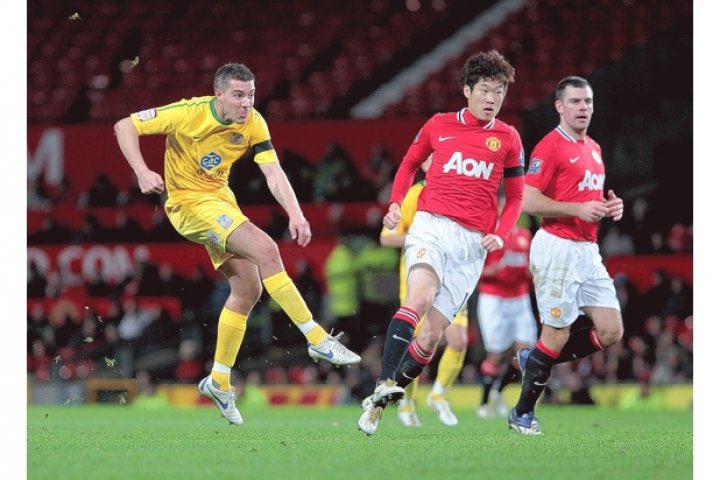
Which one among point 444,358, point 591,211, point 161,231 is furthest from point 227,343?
point 161,231

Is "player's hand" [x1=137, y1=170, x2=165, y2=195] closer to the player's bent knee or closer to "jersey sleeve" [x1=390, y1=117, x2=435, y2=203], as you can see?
"jersey sleeve" [x1=390, y1=117, x2=435, y2=203]

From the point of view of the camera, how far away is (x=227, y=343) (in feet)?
24.6

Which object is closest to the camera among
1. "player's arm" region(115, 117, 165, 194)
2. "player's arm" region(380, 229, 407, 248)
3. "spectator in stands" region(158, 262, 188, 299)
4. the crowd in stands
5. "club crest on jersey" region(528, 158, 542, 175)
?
"player's arm" region(115, 117, 165, 194)

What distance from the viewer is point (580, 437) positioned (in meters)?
7.26

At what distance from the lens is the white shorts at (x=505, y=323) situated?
1007 cm

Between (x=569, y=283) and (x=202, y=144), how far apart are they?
2.25 metres

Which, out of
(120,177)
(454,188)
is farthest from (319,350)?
(120,177)

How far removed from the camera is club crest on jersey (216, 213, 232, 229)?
7.03 m

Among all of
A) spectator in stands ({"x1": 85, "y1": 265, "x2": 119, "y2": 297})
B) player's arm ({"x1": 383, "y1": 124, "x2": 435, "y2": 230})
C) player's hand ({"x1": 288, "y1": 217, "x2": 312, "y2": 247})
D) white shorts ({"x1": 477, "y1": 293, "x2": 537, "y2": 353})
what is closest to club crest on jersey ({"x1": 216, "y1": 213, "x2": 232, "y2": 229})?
player's hand ({"x1": 288, "y1": 217, "x2": 312, "y2": 247})

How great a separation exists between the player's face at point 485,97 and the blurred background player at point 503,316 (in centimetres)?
316

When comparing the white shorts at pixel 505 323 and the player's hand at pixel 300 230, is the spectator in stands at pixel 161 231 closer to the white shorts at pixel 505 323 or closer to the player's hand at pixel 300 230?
the white shorts at pixel 505 323

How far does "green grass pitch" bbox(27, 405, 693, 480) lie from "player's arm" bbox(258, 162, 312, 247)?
1117 mm

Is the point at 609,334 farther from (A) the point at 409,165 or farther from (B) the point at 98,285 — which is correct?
(B) the point at 98,285

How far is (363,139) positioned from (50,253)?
11.1 ft
